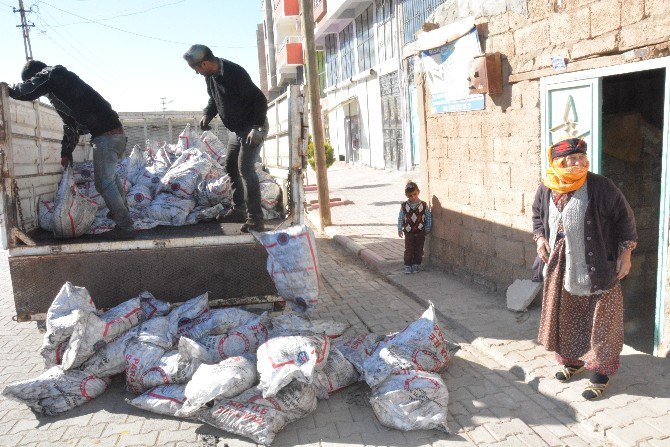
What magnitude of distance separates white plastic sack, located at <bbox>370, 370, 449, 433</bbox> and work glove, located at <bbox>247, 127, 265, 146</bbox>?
2341mm

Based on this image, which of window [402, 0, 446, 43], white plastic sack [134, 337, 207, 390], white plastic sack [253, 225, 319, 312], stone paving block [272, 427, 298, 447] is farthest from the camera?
window [402, 0, 446, 43]

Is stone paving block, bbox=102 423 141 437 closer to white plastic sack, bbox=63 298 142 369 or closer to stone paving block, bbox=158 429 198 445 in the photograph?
stone paving block, bbox=158 429 198 445

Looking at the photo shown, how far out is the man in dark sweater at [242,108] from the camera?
458 cm

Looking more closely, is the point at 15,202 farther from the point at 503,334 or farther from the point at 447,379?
the point at 503,334

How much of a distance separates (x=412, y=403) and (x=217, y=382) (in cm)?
116

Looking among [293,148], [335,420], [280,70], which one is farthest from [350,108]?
[335,420]

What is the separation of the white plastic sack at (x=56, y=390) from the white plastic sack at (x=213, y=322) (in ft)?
2.26

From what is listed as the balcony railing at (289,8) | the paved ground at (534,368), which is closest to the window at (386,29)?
the balcony railing at (289,8)

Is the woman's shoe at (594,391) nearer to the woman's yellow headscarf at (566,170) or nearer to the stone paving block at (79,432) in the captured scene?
the woman's yellow headscarf at (566,170)

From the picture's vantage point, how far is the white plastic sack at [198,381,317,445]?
3059 millimetres

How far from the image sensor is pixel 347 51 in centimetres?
2384

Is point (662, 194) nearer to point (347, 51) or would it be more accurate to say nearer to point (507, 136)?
point (507, 136)

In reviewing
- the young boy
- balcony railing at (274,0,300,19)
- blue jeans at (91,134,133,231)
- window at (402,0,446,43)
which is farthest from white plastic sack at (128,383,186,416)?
balcony railing at (274,0,300,19)

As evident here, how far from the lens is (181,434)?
3172 mm
